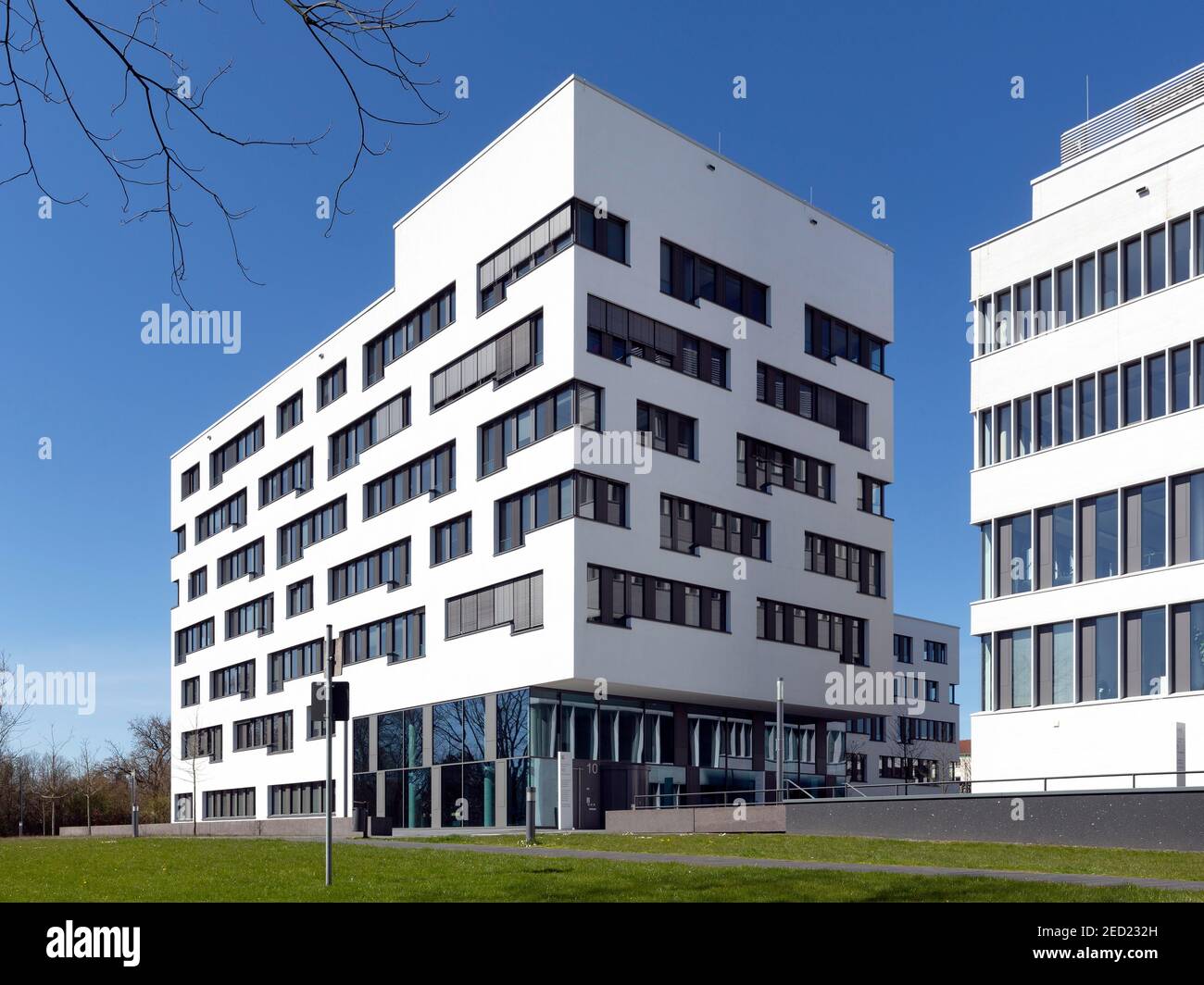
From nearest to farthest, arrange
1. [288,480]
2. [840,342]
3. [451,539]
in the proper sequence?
[451,539] < [840,342] < [288,480]

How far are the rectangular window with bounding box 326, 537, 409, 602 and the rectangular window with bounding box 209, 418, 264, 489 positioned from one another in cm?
1420

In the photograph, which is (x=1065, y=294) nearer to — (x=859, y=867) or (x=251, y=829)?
(x=859, y=867)

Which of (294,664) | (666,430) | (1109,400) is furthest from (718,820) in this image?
(294,664)

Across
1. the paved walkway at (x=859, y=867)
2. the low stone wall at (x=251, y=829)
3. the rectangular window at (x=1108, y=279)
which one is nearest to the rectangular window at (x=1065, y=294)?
the rectangular window at (x=1108, y=279)

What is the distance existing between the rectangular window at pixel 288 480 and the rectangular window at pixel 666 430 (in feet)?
78.7

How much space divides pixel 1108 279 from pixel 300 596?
41784 mm

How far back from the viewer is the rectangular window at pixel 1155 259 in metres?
36.0

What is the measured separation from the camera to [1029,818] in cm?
2978

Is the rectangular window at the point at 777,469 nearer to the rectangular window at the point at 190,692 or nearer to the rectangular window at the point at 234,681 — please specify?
the rectangular window at the point at 234,681

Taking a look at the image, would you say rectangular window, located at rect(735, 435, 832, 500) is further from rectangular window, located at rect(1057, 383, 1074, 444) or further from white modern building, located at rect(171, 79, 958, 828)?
rectangular window, located at rect(1057, 383, 1074, 444)

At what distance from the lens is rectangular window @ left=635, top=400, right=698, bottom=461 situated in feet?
153

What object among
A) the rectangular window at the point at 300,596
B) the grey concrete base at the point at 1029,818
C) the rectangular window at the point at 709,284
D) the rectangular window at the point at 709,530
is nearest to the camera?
the grey concrete base at the point at 1029,818

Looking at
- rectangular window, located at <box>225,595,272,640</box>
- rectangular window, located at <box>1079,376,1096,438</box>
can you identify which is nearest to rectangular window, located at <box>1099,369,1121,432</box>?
rectangular window, located at <box>1079,376,1096,438</box>
